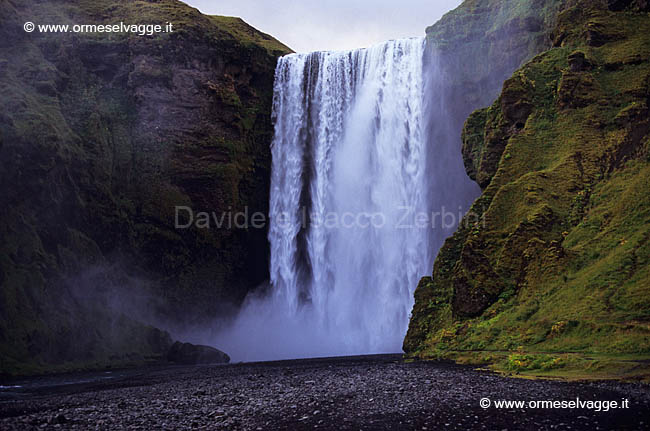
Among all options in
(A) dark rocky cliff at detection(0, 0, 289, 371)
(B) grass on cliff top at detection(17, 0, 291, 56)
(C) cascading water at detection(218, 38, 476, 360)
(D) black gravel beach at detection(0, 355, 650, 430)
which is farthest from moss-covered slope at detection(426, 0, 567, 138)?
(D) black gravel beach at detection(0, 355, 650, 430)

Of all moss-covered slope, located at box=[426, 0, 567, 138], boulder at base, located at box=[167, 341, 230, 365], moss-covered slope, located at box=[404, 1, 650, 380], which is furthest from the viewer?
moss-covered slope, located at box=[426, 0, 567, 138]

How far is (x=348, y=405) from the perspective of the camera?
10852 mm

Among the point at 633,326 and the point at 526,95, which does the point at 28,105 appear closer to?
the point at 526,95

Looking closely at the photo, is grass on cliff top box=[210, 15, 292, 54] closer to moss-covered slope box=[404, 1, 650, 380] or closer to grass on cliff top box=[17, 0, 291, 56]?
grass on cliff top box=[17, 0, 291, 56]

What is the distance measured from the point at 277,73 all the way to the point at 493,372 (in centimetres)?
3433

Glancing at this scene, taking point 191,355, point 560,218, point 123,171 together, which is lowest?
point 191,355

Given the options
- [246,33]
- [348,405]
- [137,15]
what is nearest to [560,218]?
[348,405]

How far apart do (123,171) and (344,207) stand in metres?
15.7

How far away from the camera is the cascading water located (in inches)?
1417

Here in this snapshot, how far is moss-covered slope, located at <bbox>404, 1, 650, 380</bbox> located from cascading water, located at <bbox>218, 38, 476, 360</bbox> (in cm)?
1161

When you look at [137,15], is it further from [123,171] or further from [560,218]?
[560,218]

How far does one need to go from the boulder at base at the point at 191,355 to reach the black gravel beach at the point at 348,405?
49.1 feet

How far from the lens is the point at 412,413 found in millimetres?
9688

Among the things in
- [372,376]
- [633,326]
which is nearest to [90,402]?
[372,376]
